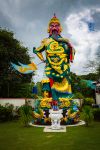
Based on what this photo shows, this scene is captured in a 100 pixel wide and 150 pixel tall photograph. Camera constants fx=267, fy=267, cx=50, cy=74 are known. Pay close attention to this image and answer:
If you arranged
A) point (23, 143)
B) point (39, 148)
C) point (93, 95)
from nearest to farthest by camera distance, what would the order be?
point (39, 148) < point (23, 143) < point (93, 95)

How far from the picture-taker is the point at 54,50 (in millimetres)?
17531

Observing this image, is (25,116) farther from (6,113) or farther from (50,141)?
(50,141)

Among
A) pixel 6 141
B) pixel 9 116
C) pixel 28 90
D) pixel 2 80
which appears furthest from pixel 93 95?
pixel 6 141

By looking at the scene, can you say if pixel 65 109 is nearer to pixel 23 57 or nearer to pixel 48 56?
pixel 48 56

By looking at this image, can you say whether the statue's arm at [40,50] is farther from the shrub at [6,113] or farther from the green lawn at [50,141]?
the green lawn at [50,141]

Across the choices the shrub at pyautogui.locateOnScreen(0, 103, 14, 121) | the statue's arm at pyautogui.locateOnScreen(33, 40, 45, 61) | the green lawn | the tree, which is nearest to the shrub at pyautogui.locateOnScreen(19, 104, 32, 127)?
the green lawn

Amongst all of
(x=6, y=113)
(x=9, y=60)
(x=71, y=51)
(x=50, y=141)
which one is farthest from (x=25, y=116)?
(x=9, y=60)

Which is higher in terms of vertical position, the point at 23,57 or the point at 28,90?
the point at 23,57

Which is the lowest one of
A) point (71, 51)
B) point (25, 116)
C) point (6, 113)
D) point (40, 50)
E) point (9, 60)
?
point (25, 116)

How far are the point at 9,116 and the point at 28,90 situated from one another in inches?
325

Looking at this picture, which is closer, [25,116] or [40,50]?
[25,116]

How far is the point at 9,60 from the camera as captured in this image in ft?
87.6

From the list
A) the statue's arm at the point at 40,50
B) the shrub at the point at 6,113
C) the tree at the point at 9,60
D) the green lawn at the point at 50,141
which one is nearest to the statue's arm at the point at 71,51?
the statue's arm at the point at 40,50

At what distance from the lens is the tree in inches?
1007
